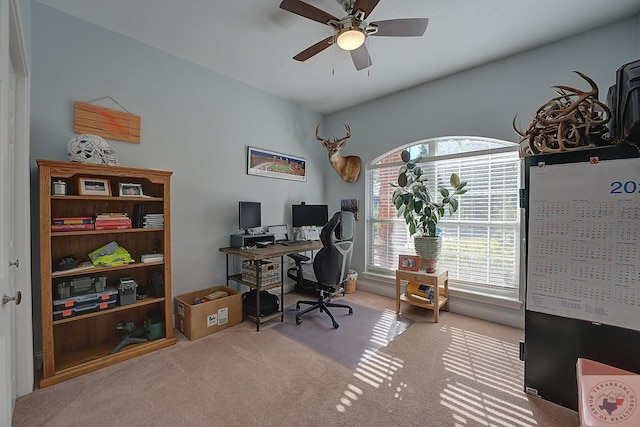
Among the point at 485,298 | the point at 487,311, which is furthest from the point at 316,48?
the point at 487,311

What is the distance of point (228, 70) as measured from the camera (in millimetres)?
3020

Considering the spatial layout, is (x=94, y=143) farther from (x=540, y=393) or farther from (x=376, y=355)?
(x=540, y=393)

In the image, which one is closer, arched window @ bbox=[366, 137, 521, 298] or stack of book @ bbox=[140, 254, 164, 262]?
stack of book @ bbox=[140, 254, 164, 262]

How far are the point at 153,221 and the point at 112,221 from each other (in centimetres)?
29

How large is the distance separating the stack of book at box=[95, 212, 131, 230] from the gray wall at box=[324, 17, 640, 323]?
2.88 meters

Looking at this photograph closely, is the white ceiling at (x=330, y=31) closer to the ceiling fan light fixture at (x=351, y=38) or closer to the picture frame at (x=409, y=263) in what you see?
the ceiling fan light fixture at (x=351, y=38)

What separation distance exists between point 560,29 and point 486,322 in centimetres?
291

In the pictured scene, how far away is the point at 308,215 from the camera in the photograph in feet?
12.6

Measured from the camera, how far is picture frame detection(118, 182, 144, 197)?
219 centimetres

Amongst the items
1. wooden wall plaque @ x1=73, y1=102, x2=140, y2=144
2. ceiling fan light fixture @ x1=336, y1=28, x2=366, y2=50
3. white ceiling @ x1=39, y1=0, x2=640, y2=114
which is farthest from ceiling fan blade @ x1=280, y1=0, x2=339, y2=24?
wooden wall plaque @ x1=73, y1=102, x2=140, y2=144

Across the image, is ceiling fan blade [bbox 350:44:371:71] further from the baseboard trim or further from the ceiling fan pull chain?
the baseboard trim

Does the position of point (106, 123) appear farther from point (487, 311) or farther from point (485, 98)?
point (487, 311)

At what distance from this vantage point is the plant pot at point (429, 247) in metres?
3.00

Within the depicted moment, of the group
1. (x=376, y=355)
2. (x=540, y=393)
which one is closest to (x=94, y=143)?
(x=376, y=355)
